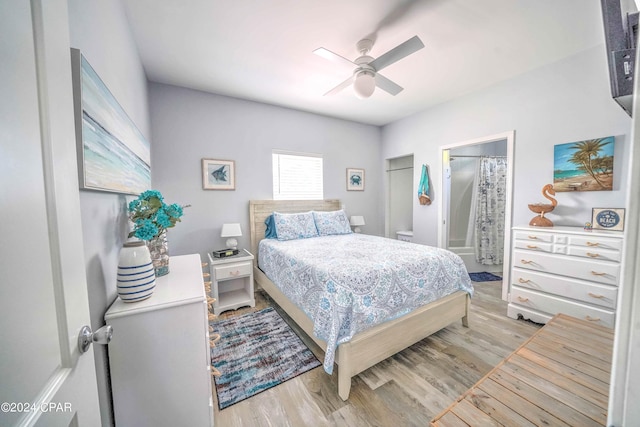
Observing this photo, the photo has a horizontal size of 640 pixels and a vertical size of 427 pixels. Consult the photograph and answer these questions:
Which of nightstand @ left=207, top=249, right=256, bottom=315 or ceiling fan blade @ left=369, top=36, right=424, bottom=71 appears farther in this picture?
nightstand @ left=207, top=249, right=256, bottom=315

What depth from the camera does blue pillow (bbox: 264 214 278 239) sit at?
10.4ft

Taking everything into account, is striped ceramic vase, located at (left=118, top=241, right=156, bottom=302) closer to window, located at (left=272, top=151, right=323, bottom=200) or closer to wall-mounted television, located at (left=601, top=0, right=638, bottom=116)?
wall-mounted television, located at (left=601, top=0, right=638, bottom=116)

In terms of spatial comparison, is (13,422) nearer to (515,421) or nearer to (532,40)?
(515,421)

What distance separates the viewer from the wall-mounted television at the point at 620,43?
0.68 m

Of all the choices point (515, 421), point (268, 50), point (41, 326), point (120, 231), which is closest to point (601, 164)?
point (515, 421)

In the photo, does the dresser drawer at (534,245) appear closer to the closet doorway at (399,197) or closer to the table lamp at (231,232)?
the closet doorway at (399,197)

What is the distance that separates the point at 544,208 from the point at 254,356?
3.18 metres

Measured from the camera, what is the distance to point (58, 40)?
57 cm

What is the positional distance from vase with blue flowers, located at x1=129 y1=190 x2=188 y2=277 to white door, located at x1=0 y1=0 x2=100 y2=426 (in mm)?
755

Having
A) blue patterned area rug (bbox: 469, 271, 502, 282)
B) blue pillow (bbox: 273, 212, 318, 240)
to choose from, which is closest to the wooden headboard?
blue pillow (bbox: 273, 212, 318, 240)

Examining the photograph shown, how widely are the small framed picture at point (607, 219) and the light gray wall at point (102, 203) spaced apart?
3698 mm

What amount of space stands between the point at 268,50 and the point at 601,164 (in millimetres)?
3292

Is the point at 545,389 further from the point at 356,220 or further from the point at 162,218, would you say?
the point at 356,220

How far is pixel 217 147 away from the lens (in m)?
3.02
